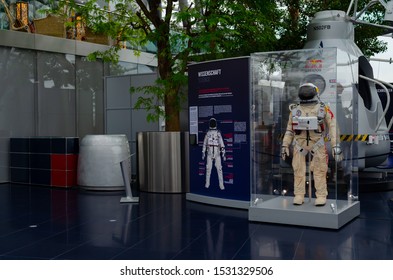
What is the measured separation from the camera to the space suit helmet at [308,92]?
7.13m

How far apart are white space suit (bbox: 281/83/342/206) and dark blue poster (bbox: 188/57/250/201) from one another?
1.17 metres

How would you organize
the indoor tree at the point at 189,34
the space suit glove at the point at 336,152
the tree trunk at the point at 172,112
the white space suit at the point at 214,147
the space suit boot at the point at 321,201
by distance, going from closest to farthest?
the space suit glove at the point at 336,152
the space suit boot at the point at 321,201
the white space suit at the point at 214,147
the indoor tree at the point at 189,34
the tree trunk at the point at 172,112

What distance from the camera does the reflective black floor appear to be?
5.61 m

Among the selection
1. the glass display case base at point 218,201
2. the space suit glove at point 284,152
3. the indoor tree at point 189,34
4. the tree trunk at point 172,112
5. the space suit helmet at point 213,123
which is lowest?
the glass display case base at point 218,201

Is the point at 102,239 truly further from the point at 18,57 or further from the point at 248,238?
the point at 18,57

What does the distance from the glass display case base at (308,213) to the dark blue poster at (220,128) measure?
1.09m

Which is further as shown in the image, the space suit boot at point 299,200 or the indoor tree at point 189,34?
the indoor tree at point 189,34

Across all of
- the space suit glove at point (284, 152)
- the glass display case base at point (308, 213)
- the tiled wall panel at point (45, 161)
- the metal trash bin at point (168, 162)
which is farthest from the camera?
the tiled wall panel at point (45, 161)

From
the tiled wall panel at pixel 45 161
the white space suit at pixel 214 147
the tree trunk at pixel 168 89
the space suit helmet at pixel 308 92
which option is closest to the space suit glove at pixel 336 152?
the space suit helmet at pixel 308 92

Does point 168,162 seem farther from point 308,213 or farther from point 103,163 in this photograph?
point 308,213

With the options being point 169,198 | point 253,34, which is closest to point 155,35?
point 253,34

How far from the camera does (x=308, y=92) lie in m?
7.14

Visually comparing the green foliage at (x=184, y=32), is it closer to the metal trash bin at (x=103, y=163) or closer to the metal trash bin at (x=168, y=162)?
the metal trash bin at (x=168, y=162)

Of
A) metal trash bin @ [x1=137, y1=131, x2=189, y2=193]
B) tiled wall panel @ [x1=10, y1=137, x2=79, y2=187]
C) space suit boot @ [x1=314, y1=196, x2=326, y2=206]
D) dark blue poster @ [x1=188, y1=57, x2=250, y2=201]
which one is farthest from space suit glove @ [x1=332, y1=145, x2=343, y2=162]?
tiled wall panel @ [x1=10, y1=137, x2=79, y2=187]
